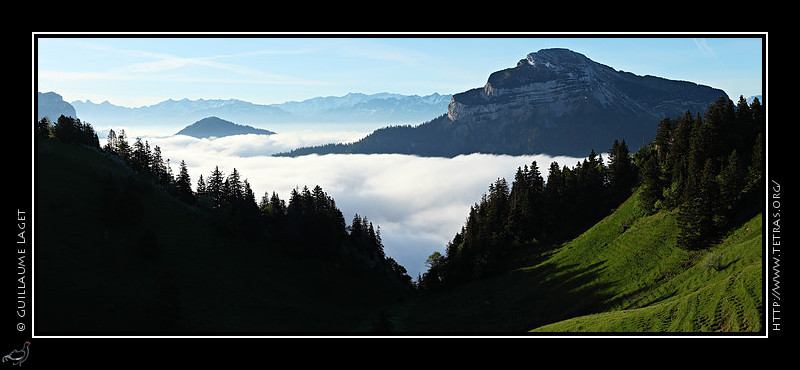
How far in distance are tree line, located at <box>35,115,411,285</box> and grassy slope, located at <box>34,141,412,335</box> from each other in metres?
3.09

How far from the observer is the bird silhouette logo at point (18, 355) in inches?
708

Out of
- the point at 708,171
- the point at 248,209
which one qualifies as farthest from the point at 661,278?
the point at 248,209

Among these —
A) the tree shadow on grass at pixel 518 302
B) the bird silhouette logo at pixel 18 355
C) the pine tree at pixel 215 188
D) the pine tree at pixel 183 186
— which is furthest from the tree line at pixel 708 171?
the pine tree at pixel 183 186

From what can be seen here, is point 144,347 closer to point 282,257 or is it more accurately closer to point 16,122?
point 16,122

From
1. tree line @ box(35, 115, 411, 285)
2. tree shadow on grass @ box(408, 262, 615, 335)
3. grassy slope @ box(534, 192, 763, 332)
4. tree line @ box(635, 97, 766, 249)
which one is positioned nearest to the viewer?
grassy slope @ box(534, 192, 763, 332)

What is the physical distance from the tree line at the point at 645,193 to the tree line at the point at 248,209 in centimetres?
2184

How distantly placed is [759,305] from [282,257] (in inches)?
2897

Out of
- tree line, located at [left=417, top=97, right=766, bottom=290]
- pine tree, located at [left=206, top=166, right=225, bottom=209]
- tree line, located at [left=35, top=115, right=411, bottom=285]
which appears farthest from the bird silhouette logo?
pine tree, located at [left=206, top=166, right=225, bottom=209]

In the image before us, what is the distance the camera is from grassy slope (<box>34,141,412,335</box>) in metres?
34.9

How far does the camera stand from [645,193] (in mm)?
67312

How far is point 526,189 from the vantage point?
9144cm

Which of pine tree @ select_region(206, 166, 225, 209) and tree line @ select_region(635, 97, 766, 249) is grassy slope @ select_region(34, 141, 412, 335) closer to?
pine tree @ select_region(206, 166, 225, 209)

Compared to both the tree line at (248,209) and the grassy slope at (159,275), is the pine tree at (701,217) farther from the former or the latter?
the tree line at (248,209)

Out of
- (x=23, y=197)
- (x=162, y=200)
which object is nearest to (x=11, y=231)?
(x=23, y=197)
